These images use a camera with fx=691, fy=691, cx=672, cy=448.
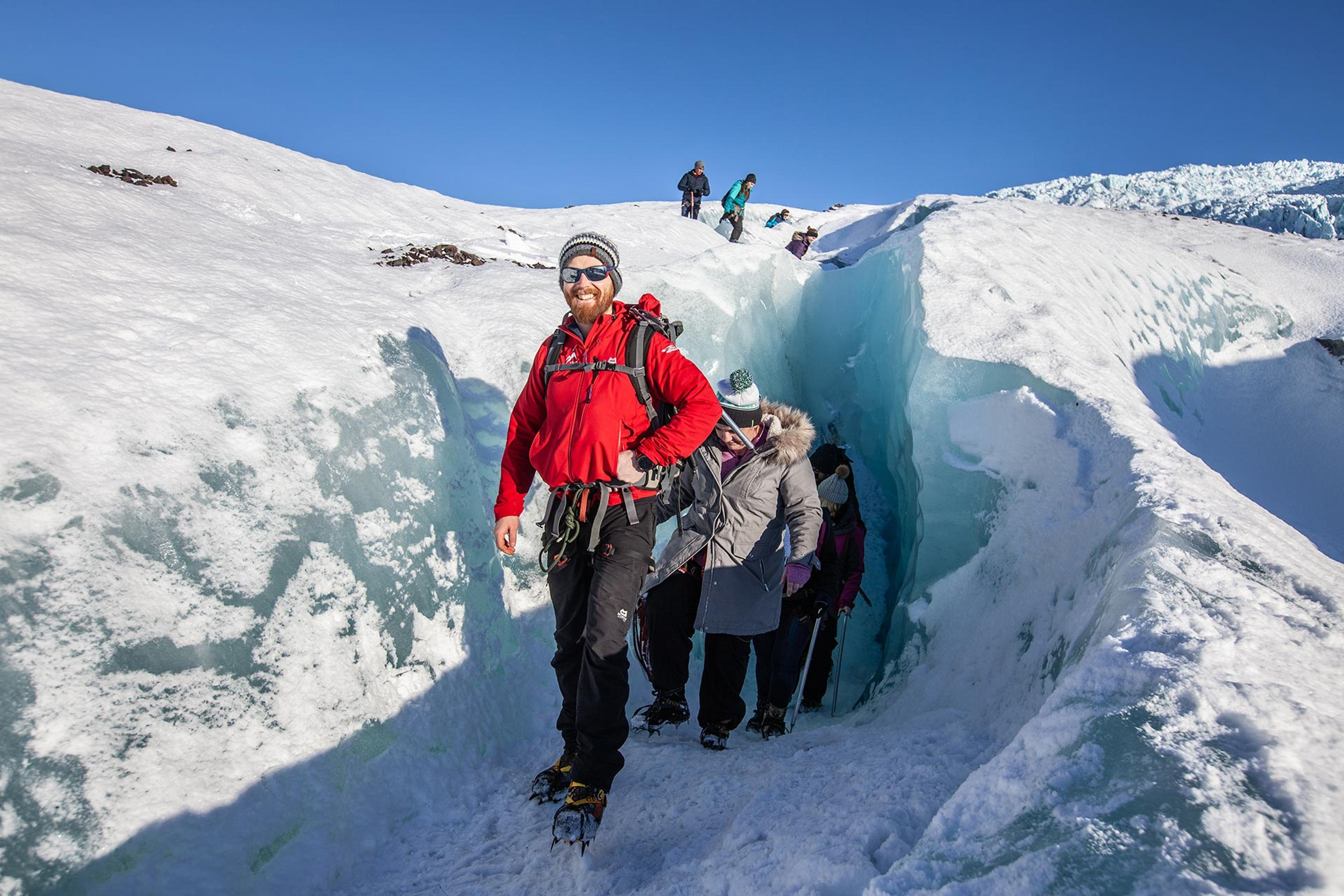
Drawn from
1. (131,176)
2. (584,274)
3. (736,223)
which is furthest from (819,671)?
(736,223)

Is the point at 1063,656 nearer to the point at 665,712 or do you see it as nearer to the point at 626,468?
the point at 626,468

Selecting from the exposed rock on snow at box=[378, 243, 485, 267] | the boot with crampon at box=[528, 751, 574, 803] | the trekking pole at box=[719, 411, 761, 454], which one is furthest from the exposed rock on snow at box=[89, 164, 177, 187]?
the boot with crampon at box=[528, 751, 574, 803]

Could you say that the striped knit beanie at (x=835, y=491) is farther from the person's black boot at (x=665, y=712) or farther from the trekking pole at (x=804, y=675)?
the person's black boot at (x=665, y=712)

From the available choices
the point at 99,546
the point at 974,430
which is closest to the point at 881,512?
the point at 974,430

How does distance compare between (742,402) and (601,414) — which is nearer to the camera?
(601,414)

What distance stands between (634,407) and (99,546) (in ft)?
5.98

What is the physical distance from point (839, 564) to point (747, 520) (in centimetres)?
103

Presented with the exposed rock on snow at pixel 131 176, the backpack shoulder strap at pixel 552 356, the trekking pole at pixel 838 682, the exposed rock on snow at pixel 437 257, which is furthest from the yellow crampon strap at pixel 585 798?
the exposed rock on snow at pixel 131 176

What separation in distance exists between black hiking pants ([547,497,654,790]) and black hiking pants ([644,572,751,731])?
78cm

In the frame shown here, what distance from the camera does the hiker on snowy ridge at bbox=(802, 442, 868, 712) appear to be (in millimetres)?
4273

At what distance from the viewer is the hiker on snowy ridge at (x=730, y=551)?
340 centimetres

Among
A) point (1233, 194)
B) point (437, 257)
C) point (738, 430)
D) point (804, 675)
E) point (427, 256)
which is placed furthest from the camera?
point (1233, 194)

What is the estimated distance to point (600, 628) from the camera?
252 centimetres

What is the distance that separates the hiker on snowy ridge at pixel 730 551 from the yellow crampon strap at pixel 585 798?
3.08ft
